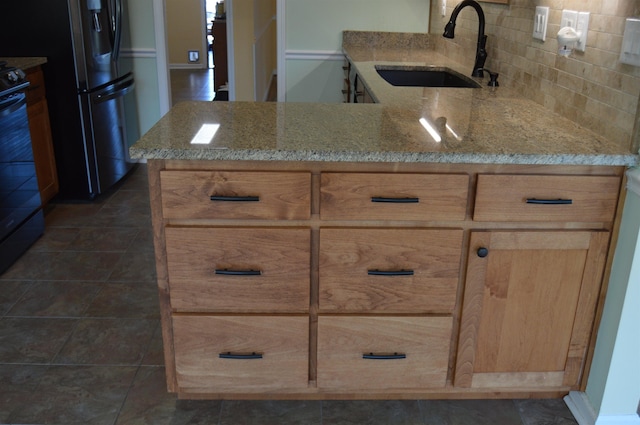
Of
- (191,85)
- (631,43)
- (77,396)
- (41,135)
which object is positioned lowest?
(77,396)

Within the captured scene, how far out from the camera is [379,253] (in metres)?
1.67

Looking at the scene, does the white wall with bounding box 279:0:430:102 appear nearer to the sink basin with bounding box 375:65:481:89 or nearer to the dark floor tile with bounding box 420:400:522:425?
the sink basin with bounding box 375:65:481:89

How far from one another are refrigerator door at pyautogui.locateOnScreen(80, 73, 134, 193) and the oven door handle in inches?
19.5

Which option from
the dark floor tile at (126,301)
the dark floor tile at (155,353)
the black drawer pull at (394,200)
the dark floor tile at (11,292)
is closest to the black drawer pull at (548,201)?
the black drawer pull at (394,200)

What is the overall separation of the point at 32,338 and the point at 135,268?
0.64 metres

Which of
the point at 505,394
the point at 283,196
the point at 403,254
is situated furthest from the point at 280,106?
the point at 505,394

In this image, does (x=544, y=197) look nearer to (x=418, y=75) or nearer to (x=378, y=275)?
(x=378, y=275)

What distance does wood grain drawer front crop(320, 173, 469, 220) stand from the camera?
1590 mm

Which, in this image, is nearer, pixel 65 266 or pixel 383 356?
pixel 383 356

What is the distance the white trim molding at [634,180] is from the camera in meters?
1.55

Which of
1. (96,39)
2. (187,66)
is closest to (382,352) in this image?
(96,39)

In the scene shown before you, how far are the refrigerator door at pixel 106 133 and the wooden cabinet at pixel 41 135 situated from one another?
0.21 metres

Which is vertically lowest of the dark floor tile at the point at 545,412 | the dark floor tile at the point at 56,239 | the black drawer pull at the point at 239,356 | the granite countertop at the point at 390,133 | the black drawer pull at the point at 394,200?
the dark floor tile at the point at 545,412

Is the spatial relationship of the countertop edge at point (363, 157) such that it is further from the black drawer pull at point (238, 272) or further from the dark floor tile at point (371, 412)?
the dark floor tile at point (371, 412)
